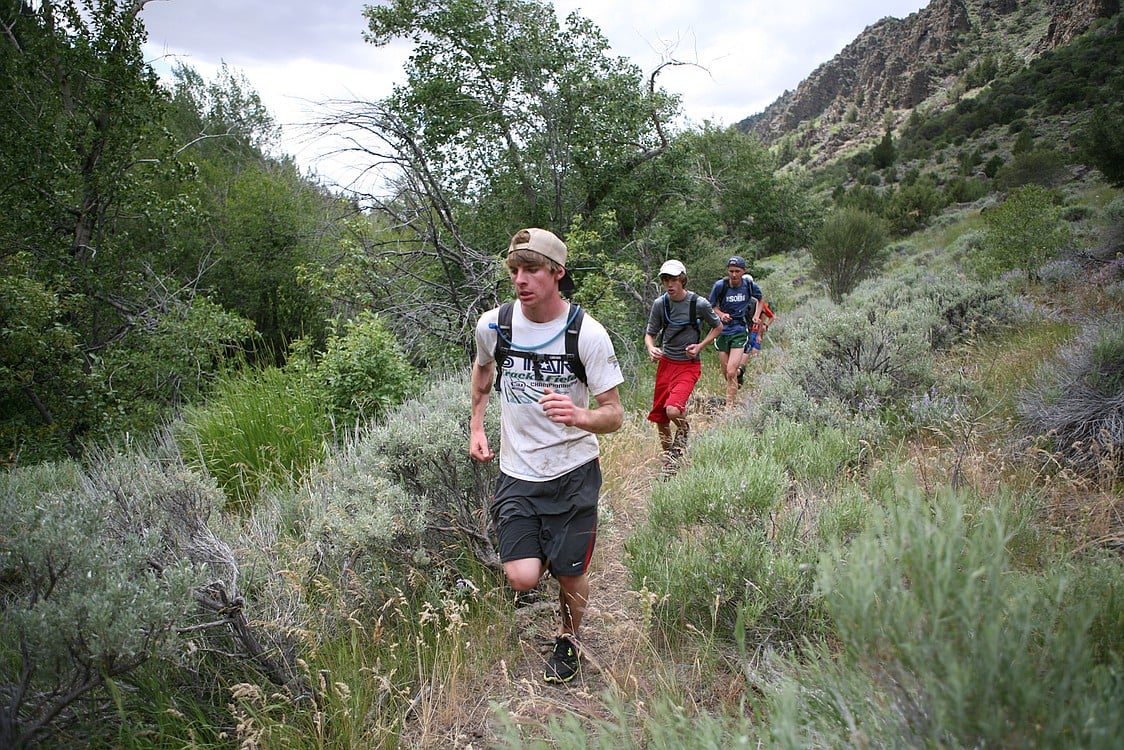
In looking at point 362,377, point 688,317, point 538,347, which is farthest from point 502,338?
point 362,377

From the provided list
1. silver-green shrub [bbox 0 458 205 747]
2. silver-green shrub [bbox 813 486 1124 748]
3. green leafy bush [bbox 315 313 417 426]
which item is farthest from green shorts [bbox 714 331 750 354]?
silver-green shrub [bbox 813 486 1124 748]

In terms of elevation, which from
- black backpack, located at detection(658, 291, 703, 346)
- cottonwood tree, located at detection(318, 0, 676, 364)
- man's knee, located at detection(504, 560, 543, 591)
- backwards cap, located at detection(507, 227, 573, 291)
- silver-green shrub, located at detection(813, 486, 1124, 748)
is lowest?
man's knee, located at detection(504, 560, 543, 591)

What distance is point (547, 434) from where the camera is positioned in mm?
2959

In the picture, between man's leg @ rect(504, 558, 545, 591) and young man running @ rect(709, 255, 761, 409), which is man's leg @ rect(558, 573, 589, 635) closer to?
man's leg @ rect(504, 558, 545, 591)

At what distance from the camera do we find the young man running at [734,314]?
7.73 metres

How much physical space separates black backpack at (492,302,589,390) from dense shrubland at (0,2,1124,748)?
1.11m

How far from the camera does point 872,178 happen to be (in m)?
40.0

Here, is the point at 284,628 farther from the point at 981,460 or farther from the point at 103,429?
the point at 103,429

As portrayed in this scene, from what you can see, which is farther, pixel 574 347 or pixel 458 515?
pixel 458 515

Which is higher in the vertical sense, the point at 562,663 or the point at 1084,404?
the point at 1084,404

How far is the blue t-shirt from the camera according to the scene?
26.0 feet

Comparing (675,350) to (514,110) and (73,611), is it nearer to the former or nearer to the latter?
(73,611)

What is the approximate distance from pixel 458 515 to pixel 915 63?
6711 cm

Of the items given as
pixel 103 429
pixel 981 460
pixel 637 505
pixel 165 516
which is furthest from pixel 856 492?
pixel 103 429
